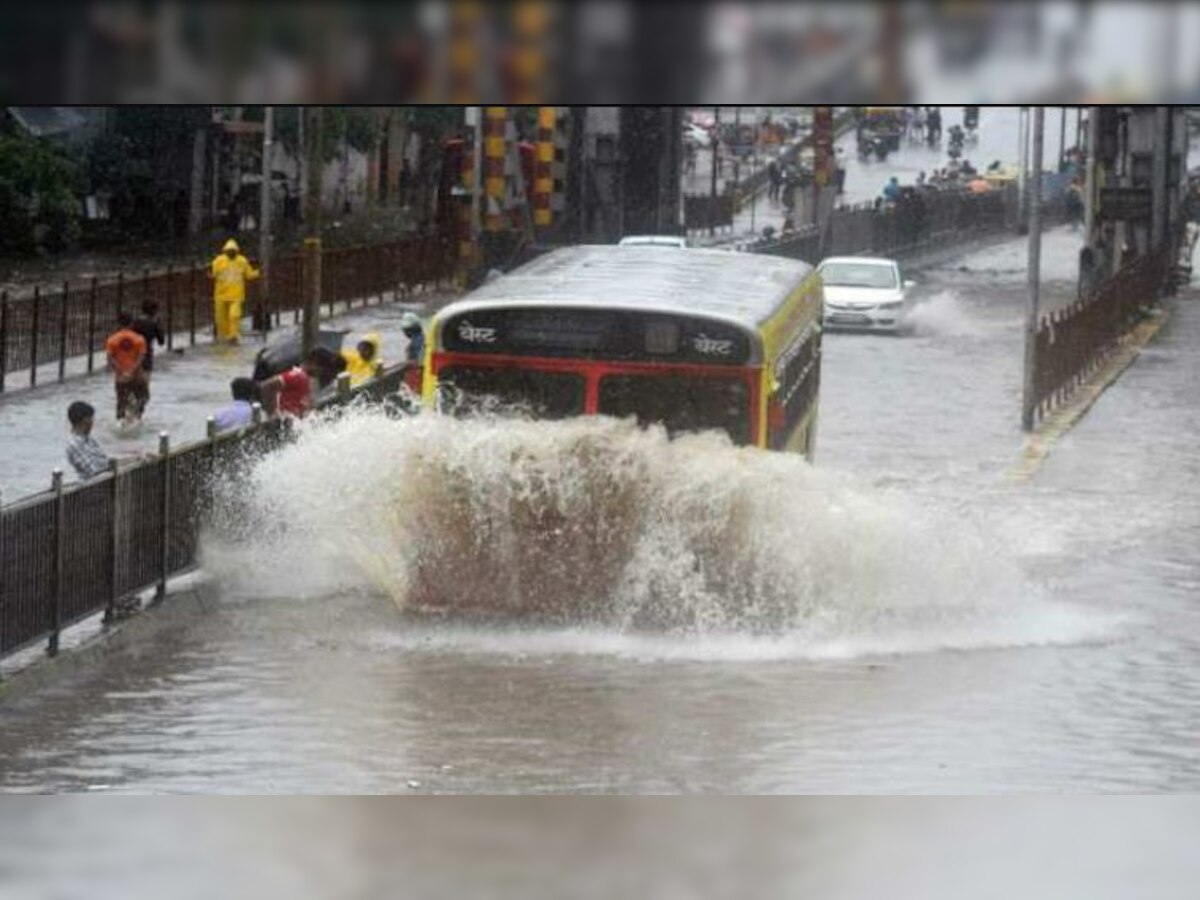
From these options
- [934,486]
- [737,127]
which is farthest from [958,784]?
[737,127]

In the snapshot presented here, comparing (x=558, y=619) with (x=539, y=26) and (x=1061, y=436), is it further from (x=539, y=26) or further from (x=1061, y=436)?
(x=1061, y=436)

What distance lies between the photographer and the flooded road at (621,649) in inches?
435

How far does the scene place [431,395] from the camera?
15211mm

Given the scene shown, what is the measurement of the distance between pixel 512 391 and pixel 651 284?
1322 mm

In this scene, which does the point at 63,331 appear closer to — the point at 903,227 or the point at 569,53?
the point at 569,53

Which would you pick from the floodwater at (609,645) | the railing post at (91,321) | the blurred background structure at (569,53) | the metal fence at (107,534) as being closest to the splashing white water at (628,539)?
the floodwater at (609,645)

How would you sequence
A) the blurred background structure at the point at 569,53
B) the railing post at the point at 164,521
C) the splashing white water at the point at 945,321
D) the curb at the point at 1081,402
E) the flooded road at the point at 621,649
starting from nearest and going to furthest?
the blurred background structure at the point at 569,53 < the flooded road at the point at 621,649 < the railing post at the point at 164,521 < the curb at the point at 1081,402 < the splashing white water at the point at 945,321

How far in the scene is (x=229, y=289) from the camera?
3244cm

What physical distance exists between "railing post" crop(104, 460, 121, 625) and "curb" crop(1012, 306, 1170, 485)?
11.8m

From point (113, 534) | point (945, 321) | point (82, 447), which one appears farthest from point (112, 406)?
point (945, 321)

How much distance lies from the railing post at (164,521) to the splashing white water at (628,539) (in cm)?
87

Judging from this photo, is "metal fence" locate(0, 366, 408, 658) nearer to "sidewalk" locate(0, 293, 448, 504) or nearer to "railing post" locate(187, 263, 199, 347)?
"sidewalk" locate(0, 293, 448, 504)

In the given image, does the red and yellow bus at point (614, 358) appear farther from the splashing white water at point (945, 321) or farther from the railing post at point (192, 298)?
the splashing white water at point (945, 321)

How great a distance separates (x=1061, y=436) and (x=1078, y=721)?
51.9ft
